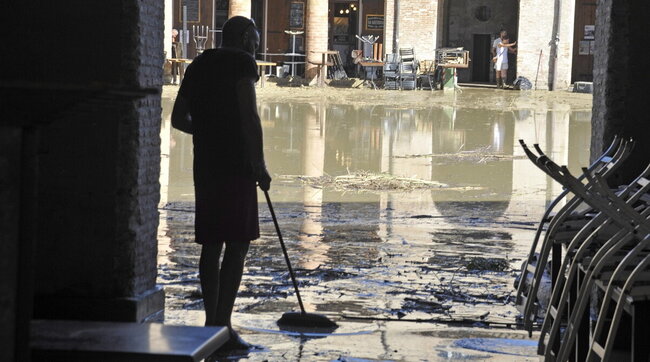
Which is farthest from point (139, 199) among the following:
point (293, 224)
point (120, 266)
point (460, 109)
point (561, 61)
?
point (561, 61)

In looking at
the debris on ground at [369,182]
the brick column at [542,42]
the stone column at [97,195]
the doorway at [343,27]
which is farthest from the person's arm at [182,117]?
the doorway at [343,27]

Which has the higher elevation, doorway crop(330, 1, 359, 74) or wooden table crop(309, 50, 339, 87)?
doorway crop(330, 1, 359, 74)

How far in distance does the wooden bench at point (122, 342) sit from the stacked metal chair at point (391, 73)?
1182 inches

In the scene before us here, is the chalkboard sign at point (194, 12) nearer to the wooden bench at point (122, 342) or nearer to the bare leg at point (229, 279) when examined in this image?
the bare leg at point (229, 279)

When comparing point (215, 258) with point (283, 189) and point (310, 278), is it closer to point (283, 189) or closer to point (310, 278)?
point (310, 278)

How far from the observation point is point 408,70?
110ft

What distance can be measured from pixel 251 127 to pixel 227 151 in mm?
159

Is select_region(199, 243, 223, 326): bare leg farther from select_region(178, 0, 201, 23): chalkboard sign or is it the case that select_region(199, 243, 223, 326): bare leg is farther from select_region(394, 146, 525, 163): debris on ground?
select_region(178, 0, 201, 23): chalkboard sign

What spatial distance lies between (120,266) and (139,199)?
320 millimetres

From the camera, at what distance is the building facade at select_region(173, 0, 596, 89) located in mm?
33781

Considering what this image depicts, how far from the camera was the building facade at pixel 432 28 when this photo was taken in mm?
33781

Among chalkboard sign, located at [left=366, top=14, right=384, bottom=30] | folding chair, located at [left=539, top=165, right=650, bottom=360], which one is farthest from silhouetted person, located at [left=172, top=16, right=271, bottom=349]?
chalkboard sign, located at [left=366, top=14, right=384, bottom=30]

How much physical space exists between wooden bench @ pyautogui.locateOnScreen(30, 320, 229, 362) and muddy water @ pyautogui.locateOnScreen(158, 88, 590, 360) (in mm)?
2219

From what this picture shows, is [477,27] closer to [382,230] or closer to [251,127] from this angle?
[382,230]
